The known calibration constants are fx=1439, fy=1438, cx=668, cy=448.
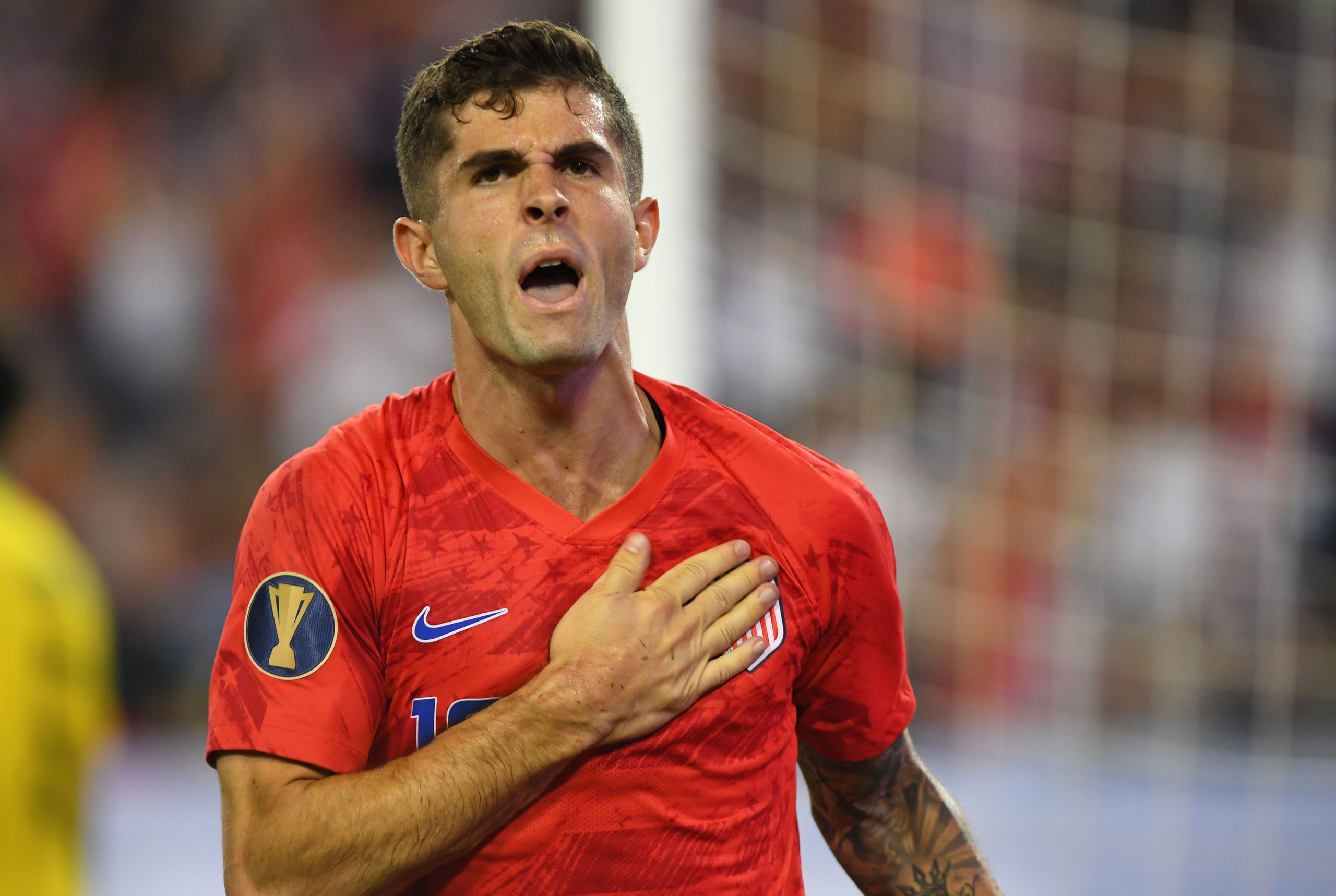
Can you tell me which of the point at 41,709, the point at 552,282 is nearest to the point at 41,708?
the point at 41,709

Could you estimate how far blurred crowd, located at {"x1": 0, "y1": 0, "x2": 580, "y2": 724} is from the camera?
6.30 meters

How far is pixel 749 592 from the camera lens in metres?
1.90

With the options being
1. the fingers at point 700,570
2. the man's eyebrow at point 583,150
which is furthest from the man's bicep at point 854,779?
the man's eyebrow at point 583,150

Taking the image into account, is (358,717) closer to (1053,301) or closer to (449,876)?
(449,876)

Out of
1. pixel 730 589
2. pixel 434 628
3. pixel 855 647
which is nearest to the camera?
pixel 434 628

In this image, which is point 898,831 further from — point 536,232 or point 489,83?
point 489,83

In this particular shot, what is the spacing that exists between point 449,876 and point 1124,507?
168 inches

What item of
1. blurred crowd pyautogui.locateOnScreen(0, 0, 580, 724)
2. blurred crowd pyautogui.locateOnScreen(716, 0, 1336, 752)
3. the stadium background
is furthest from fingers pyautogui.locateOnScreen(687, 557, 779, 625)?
blurred crowd pyautogui.locateOnScreen(0, 0, 580, 724)

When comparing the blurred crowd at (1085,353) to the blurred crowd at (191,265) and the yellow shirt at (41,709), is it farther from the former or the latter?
the yellow shirt at (41,709)

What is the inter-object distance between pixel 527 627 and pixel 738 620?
0.27 meters

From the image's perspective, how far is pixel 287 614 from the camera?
171 centimetres

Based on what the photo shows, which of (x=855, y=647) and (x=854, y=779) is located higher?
(x=855, y=647)

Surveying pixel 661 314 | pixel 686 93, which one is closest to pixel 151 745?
pixel 661 314

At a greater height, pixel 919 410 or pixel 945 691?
pixel 919 410
